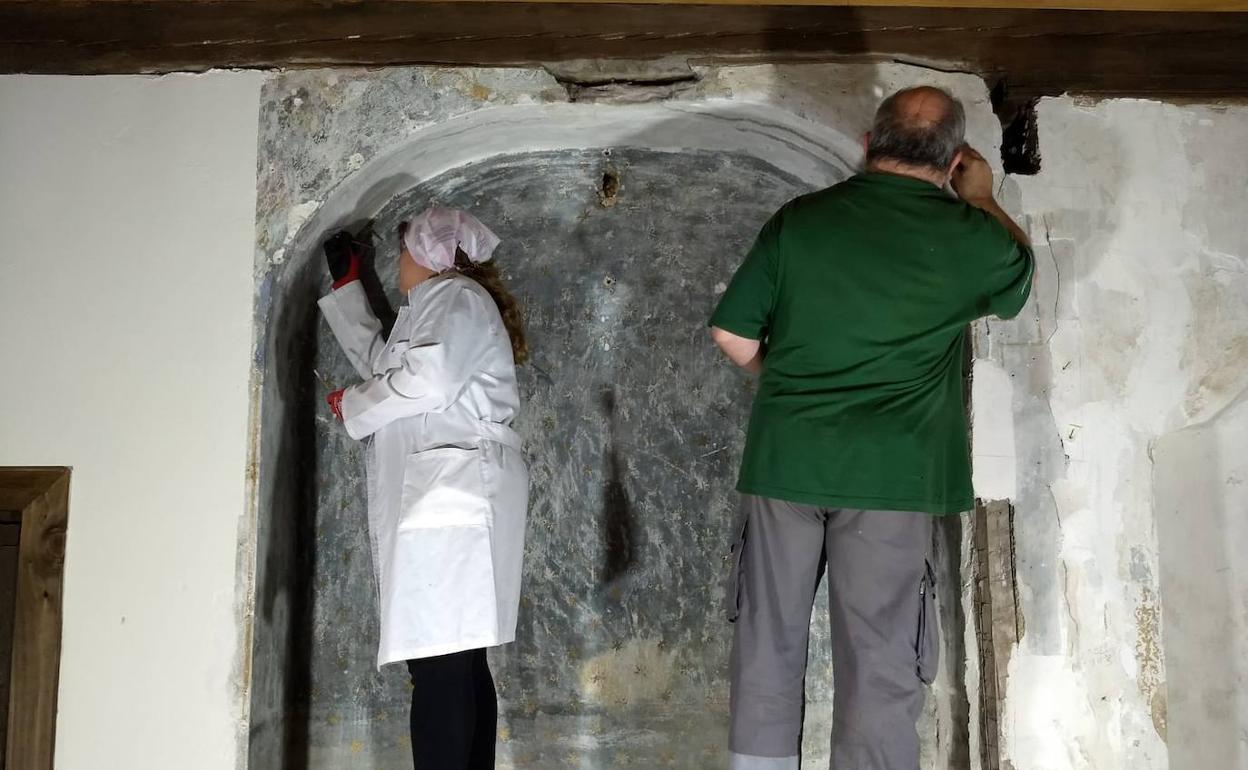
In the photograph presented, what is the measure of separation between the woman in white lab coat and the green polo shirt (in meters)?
0.53

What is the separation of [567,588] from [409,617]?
23.1 inches

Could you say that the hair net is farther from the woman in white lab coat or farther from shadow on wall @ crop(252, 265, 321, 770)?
shadow on wall @ crop(252, 265, 321, 770)

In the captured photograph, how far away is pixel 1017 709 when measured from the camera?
6.34 feet

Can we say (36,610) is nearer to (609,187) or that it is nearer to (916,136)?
(609,187)

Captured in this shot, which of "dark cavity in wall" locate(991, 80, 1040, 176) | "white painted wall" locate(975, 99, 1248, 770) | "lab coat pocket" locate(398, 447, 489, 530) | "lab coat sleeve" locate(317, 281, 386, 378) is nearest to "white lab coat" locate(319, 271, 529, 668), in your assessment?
"lab coat pocket" locate(398, 447, 489, 530)

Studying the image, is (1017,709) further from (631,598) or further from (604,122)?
(604,122)

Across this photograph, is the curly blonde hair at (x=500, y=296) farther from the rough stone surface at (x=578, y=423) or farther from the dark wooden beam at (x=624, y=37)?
the dark wooden beam at (x=624, y=37)

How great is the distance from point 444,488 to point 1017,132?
4.24ft

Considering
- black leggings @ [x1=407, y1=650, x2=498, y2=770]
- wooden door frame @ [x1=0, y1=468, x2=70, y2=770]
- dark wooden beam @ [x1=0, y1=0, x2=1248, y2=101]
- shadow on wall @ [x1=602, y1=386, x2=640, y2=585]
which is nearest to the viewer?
black leggings @ [x1=407, y1=650, x2=498, y2=770]

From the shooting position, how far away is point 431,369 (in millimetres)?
1988

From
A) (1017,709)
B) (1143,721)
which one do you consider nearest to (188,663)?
(1017,709)

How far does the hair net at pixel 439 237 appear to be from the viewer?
2123 mm

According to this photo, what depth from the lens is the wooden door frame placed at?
203 centimetres

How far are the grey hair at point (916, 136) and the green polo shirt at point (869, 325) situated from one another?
0.04 m
